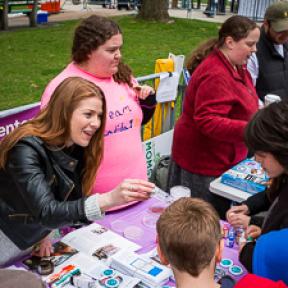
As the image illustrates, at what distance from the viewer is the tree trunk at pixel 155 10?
47.8 ft

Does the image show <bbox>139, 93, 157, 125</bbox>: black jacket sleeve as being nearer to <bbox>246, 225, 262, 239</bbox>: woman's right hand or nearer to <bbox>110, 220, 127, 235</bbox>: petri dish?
<bbox>110, 220, 127, 235</bbox>: petri dish

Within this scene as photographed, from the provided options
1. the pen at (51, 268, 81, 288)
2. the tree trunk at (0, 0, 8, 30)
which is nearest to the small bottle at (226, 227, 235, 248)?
the pen at (51, 268, 81, 288)

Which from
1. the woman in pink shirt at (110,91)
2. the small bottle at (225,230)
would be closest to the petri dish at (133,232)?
the woman in pink shirt at (110,91)

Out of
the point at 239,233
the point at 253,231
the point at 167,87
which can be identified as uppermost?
the point at 167,87

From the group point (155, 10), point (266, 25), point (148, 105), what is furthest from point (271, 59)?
point (155, 10)

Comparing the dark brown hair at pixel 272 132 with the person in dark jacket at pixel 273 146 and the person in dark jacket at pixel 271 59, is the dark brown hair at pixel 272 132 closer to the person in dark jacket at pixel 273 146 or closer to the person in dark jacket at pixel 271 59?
the person in dark jacket at pixel 273 146

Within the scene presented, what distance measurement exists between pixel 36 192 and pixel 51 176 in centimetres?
16

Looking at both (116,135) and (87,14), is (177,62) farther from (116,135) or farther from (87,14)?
(87,14)

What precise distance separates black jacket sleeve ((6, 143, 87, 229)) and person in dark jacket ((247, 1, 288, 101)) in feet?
8.43

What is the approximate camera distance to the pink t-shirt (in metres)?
2.87

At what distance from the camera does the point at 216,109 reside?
3098 mm

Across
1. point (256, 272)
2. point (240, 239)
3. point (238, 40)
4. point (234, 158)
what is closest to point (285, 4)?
point (238, 40)

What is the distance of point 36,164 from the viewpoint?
2162 millimetres

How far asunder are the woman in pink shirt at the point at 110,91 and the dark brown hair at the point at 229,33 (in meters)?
0.72
